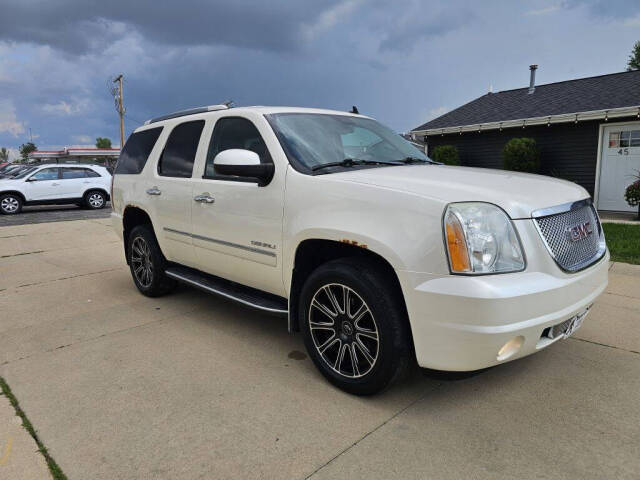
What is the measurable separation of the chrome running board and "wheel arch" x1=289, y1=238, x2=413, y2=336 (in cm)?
13

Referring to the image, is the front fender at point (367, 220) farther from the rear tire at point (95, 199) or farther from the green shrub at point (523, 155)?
the rear tire at point (95, 199)

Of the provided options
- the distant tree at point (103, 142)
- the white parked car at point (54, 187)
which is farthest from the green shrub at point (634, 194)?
the distant tree at point (103, 142)

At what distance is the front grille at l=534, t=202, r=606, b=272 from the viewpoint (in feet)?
8.48

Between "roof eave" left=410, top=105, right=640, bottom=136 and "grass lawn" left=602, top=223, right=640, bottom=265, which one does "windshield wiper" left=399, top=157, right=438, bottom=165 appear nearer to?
"grass lawn" left=602, top=223, right=640, bottom=265

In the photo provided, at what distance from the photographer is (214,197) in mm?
3748

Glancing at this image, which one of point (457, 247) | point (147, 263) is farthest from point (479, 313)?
point (147, 263)

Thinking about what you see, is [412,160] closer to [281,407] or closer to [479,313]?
[479,313]

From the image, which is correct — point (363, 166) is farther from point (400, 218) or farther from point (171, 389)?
point (171, 389)

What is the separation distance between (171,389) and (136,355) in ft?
2.31

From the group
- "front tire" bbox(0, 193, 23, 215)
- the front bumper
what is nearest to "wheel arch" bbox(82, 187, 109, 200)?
"front tire" bbox(0, 193, 23, 215)

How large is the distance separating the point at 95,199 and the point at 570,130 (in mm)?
15800

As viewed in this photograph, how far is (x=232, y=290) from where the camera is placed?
12.6ft

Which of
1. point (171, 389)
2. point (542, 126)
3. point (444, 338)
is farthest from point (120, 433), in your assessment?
point (542, 126)

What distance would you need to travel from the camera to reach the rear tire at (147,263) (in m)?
4.80
